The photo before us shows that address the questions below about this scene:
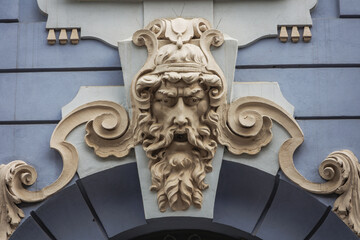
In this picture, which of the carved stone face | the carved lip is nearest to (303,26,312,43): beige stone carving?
the carved stone face

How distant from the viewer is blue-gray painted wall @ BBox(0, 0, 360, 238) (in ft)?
27.8

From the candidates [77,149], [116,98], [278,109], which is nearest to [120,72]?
[116,98]

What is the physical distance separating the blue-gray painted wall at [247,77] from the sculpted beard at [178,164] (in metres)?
0.66

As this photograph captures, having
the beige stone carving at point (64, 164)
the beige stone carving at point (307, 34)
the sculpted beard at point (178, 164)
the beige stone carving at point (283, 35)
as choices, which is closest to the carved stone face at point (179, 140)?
the sculpted beard at point (178, 164)

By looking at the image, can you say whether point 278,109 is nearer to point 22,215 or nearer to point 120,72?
point 120,72

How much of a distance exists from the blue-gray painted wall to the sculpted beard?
2.18 feet

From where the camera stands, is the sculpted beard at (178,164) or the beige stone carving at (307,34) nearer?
the sculpted beard at (178,164)

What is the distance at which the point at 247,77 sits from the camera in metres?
8.61


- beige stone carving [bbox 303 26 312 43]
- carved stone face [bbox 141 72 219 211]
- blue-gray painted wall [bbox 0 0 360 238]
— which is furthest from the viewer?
beige stone carving [bbox 303 26 312 43]

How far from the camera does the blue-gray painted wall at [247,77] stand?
847cm

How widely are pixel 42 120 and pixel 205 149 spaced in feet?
4.91

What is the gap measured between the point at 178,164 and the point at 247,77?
1.05 m

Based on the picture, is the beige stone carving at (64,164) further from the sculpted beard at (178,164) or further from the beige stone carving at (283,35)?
the beige stone carving at (283,35)

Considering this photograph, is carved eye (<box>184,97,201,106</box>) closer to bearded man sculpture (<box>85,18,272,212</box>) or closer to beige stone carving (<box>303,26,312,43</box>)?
bearded man sculpture (<box>85,18,272,212</box>)
